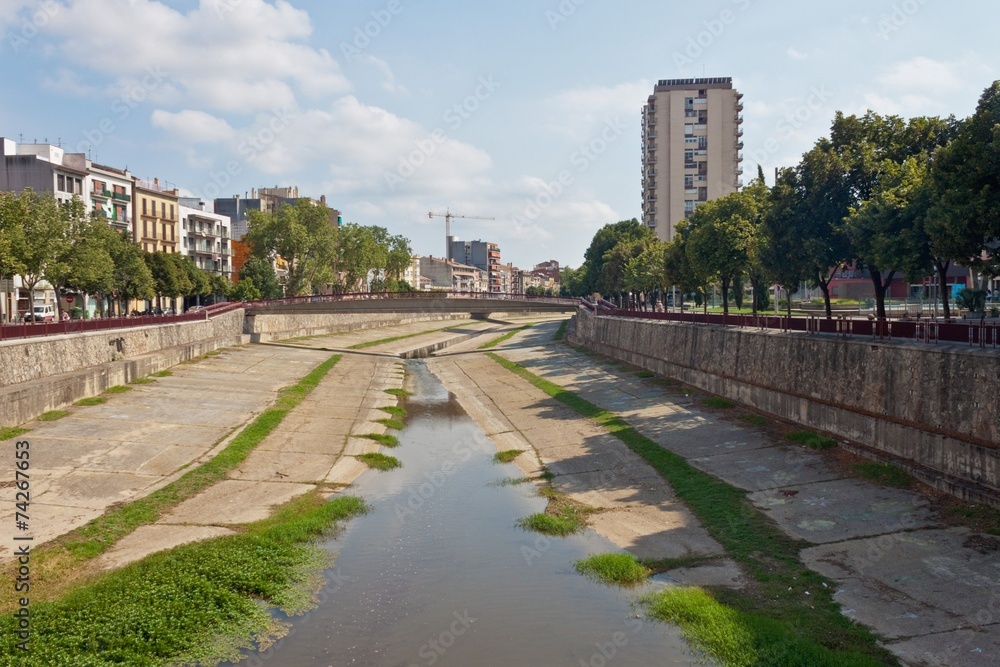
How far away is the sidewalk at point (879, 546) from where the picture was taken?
49.8 ft

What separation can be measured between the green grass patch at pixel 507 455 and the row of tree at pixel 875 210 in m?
18.3

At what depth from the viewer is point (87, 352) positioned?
43938mm

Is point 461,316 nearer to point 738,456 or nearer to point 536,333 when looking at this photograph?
point 536,333

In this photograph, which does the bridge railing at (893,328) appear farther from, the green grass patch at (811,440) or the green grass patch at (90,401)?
the green grass patch at (90,401)

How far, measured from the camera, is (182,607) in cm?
1666

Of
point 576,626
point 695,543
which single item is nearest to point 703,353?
point 695,543

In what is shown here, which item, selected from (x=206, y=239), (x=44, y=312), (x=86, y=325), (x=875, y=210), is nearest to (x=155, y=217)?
(x=206, y=239)

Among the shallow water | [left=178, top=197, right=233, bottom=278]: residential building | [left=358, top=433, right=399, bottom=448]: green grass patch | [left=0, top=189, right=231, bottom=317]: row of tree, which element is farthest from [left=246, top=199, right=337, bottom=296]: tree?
the shallow water

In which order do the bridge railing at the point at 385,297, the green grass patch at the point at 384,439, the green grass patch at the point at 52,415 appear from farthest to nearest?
the bridge railing at the point at 385,297 → the green grass patch at the point at 384,439 → the green grass patch at the point at 52,415

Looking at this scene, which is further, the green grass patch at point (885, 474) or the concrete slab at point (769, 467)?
the concrete slab at point (769, 467)

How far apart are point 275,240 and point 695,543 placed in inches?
3938

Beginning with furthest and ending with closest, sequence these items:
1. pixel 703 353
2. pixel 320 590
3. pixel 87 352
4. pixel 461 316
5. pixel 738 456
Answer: pixel 461 316 → pixel 703 353 → pixel 87 352 → pixel 738 456 → pixel 320 590

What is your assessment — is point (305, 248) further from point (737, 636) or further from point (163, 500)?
point (737, 636)

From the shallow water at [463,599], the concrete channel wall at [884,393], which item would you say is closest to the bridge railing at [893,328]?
the concrete channel wall at [884,393]
